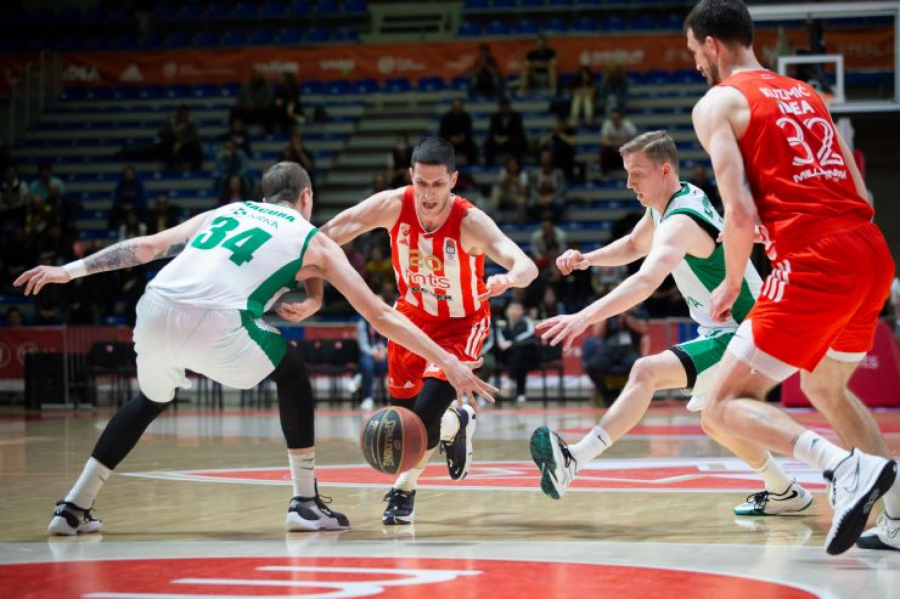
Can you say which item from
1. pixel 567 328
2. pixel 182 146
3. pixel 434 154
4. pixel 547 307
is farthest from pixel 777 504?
pixel 182 146

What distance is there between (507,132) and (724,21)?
16020mm

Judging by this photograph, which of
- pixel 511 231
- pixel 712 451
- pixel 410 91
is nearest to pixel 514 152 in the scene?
pixel 511 231

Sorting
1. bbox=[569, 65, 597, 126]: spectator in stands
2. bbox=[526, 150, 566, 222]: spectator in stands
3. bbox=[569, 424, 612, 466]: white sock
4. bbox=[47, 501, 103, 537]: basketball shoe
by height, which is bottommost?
bbox=[47, 501, 103, 537]: basketball shoe

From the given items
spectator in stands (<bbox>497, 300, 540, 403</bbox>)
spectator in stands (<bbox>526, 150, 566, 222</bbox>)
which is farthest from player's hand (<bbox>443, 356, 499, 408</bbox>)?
spectator in stands (<bbox>526, 150, 566, 222</bbox>)

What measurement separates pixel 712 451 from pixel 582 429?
2.37 m

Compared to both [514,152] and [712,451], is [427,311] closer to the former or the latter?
[712,451]

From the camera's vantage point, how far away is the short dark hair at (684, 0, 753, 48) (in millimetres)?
4621

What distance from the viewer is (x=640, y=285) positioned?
5.29 metres

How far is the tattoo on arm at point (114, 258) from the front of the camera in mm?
5594

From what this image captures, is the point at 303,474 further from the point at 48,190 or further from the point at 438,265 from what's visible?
the point at 48,190

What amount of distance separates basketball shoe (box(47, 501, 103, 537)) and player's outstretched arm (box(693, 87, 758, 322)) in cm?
287

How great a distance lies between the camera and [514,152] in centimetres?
2047

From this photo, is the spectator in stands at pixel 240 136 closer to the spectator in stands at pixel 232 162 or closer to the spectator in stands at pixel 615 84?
the spectator in stands at pixel 232 162

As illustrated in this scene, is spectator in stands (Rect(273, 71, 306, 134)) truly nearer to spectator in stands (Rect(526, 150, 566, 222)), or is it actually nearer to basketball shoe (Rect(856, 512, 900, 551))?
spectator in stands (Rect(526, 150, 566, 222))
